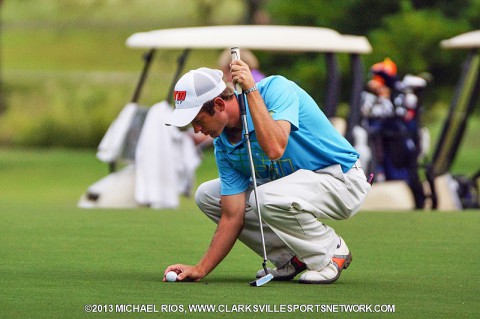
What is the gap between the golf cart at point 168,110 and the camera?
1473cm

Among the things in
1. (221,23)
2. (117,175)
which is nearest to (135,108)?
(117,175)

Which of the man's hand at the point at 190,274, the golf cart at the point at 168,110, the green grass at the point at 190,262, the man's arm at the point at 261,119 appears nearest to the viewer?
the green grass at the point at 190,262

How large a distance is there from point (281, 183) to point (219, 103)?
0.60 meters

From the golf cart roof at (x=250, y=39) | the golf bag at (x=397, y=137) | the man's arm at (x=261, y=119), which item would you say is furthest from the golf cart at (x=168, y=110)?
the man's arm at (x=261, y=119)

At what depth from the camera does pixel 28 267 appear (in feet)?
26.7

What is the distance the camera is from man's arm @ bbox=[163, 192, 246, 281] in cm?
733

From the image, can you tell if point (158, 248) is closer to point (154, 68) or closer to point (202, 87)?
point (202, 87)

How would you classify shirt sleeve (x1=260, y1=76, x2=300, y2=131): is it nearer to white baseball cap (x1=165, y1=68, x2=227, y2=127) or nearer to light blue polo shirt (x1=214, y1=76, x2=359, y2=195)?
light blue polo shirt (x1=214, y1=76, x2=359, y2=195)

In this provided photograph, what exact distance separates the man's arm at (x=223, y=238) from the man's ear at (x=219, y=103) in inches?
24.4

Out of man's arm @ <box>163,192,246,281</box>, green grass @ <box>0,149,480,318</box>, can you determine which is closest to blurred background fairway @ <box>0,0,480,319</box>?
green grass @ <box>0,149,480,318</box>

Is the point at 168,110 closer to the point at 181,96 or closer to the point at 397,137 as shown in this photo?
the point at 397,137

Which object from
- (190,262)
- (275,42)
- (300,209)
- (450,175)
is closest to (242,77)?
(300,209)

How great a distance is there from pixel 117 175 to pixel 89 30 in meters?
25.8

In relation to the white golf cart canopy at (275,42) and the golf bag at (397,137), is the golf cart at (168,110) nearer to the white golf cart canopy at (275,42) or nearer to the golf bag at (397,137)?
the white golf cart canopy at (275,42)
